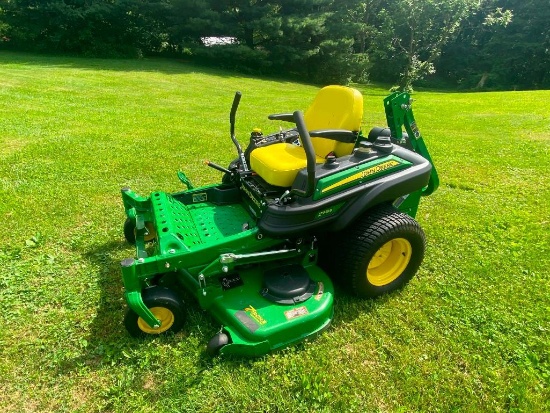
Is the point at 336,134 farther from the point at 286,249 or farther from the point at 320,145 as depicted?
the point at 286,249

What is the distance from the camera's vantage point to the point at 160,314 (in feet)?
8.60

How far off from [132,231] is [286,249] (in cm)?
155

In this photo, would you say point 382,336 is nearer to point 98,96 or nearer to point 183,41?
point 98,96

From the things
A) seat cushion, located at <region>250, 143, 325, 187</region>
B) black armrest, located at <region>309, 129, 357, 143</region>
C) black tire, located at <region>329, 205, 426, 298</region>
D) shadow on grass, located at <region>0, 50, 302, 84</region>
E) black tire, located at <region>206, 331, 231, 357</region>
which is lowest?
shadow on grass, located at <region>0, 50, 302, 84</region>

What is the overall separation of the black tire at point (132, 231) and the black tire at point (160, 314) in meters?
0.85

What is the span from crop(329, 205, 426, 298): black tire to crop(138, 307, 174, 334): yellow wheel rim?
1.22 meters

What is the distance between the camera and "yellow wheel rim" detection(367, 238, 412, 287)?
3.15 metres

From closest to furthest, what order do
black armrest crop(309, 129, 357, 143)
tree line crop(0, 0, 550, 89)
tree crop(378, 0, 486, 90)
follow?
black armrest crop(309, 129, 357, 143), tree line crop(0, 0, 550, 89), tree crop(378, 0, 486, 90)

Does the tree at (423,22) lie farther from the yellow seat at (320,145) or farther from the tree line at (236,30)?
the yellow seat at (320,145)

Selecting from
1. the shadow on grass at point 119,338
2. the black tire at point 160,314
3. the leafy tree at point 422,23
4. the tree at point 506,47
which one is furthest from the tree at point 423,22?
the black tire at point 160,314

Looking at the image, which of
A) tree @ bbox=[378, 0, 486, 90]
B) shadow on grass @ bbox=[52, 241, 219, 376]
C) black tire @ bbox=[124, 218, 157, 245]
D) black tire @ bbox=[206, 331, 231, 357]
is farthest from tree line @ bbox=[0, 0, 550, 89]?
black tire @ bbox=[206, 331, 231, 357]

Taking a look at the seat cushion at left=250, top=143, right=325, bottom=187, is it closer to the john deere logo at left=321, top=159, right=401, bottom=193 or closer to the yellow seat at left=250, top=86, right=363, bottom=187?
the yellow seat at left=250, top=86, right=363, bottom=187

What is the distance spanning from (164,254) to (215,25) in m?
20.2

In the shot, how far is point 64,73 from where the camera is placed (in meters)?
13.3
